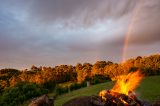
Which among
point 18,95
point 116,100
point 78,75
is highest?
point 78,75

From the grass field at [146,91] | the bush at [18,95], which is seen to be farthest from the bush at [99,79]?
the bush at [18,95]

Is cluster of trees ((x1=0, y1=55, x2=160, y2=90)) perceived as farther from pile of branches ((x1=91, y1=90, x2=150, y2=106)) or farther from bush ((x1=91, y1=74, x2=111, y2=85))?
pile of branches ((x1=91, y1=90, x2=150, y2=106))

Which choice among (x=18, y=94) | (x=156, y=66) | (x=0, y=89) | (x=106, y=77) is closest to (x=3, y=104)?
(x=18, y=94)

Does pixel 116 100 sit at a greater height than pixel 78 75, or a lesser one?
lesser

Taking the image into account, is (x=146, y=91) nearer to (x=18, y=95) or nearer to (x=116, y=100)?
(x=18, y=95)

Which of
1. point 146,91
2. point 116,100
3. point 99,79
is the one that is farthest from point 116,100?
point 99,79

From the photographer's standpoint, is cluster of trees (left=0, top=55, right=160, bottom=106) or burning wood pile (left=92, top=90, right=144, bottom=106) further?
cluster of trees (left=0, top=55, right=160, bottom=106)

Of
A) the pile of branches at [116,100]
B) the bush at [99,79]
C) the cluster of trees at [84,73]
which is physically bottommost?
the pile of branches at [116,100]

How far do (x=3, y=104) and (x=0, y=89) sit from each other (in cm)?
2214

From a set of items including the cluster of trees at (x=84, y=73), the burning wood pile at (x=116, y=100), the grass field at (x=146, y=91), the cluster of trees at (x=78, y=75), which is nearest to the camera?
the burning wood pile at (x=116, y=100)

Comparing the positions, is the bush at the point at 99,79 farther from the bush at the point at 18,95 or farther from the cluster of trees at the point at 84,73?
the bush at the point at 18,95

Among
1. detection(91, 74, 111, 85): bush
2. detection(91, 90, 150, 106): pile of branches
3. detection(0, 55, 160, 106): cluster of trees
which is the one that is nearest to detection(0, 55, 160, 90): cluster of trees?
detection(0, 55, 160, 106): cluster of trees

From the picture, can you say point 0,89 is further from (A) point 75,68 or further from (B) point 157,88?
(B) point 157,88

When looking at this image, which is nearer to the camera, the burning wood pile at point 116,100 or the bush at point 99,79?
the burning wood pile at point 116,100
